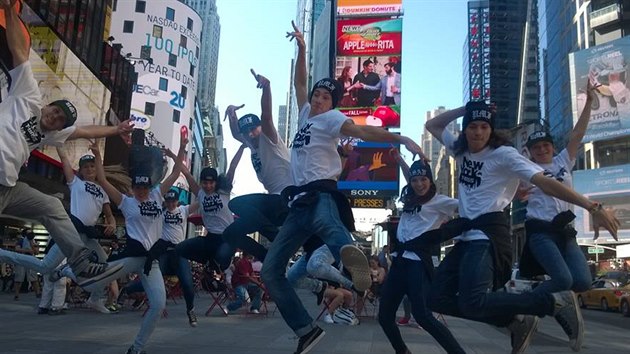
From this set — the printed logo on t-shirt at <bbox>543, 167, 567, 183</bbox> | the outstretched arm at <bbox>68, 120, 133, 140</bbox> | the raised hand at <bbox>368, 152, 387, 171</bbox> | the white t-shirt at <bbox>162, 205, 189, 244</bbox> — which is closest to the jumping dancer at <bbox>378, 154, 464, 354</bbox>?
the printed logo on t-shirt at <bbox>543, 167, 567, 183</bbox>

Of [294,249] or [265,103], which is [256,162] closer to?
[265,103]

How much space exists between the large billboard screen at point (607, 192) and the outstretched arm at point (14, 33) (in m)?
42.6

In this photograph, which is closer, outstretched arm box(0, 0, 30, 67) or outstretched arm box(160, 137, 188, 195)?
outstretched arm box(0, 0, 30, 67)

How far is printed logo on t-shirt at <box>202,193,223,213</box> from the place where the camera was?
791 centimetres

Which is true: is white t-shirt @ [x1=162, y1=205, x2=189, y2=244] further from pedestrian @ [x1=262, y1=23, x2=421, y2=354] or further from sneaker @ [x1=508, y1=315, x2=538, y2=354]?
sneaker @ [x1=508, y1=315, x2=538, y2=354]

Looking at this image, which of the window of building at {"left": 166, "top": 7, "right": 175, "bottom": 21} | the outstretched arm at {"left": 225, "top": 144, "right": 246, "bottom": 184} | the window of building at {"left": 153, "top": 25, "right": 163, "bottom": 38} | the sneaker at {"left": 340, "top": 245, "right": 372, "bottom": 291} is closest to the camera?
the sneaker at {"left": 340, "top": 245, "right": 372, "bottom": 291}

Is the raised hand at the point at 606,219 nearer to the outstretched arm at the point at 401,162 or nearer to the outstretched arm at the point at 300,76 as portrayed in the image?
the outstretched arm at the point at 401,162

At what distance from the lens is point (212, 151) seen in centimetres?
11975

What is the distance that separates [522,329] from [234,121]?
3986 mm

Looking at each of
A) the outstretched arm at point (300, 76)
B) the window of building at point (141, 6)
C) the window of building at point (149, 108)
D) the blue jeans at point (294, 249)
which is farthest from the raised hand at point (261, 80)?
the window of building at point (141, 6)

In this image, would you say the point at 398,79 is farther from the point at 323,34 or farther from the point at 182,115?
the point at 323,34

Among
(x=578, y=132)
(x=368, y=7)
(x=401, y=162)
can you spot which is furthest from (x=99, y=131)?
(x=368, y=7)

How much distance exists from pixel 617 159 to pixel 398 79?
782 inches

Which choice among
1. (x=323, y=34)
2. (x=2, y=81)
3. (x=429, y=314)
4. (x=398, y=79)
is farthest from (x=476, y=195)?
(x=323, y=34)
